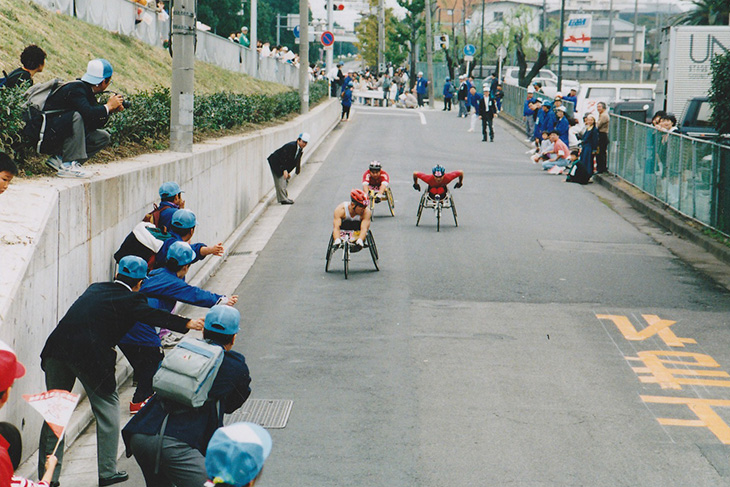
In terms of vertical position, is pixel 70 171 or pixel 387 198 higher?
pixel 70 171

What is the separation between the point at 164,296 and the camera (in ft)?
26.7

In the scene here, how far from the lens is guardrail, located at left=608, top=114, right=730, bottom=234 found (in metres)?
17.8

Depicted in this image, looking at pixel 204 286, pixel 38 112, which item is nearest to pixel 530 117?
pixel 204 286

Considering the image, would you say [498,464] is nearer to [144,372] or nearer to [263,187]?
[144,372]

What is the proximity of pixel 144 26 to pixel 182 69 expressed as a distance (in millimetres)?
15344

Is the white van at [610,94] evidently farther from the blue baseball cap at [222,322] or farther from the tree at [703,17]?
the blue baseball cap at [222,322]

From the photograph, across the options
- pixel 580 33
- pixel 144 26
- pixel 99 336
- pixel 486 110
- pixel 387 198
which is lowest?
pixel 387 198

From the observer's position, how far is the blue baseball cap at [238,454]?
11.9 feet

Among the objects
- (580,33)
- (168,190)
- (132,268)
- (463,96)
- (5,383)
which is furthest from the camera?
(580,33)

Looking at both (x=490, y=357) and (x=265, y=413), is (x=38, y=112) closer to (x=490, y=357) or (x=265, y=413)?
(x=265, y=413)

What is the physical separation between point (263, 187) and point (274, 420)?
48.3 ft

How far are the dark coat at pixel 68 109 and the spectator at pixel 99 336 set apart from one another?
330cm

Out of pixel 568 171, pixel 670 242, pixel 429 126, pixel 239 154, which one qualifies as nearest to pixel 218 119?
pixel 239 154

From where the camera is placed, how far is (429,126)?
144ft
